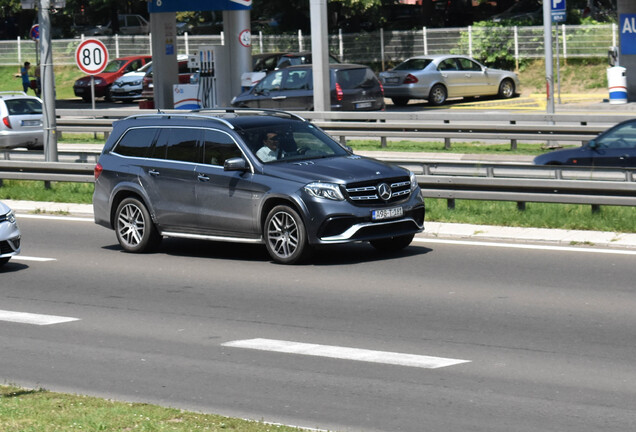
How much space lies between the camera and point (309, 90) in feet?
95.6

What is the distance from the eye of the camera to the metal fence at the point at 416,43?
44812 millimetres

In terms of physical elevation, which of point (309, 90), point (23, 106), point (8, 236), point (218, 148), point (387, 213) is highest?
point (309, 90)

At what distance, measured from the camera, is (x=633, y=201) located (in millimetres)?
14383

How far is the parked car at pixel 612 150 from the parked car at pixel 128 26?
4957 cm

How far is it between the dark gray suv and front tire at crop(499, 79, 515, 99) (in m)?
26.8

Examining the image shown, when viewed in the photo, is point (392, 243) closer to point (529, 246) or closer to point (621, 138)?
point (529, 246)

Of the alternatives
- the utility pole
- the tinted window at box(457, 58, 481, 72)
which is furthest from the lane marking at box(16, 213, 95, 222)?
the tinted window at box(457, 58, 481, 72)

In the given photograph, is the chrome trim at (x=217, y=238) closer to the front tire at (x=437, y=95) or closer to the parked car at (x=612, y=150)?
the parked car at (x=612, y=150)

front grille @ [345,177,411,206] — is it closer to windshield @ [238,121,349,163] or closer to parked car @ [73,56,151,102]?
windshield @ [238,121,349,163]

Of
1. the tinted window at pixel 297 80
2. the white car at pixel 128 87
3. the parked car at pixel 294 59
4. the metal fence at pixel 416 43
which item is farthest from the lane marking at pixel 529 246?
the white car at pixel 128 87

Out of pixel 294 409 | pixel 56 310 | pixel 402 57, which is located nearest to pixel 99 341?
pixel 56 310

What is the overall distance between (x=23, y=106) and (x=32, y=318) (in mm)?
19409

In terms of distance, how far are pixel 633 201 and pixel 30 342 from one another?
25.0ft

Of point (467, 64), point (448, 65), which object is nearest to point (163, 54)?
point (448, 65)
